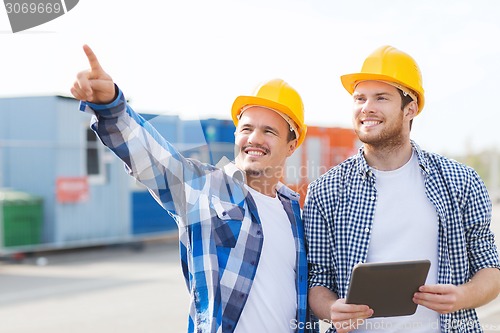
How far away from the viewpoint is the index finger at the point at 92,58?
2.01 metres

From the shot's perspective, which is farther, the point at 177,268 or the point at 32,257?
the point at 32,257

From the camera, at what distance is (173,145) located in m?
2.54

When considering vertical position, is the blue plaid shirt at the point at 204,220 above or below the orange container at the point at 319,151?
below

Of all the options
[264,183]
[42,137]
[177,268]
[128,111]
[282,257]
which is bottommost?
[177,268]

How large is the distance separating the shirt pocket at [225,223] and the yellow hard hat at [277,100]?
0.53 metres

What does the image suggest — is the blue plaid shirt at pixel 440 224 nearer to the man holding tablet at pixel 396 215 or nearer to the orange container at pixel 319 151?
the man holding tablet at pixel 396 215

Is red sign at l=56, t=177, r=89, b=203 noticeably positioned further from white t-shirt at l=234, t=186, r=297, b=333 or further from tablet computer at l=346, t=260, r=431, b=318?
tablet computer at l=346, t=260, r=431, b=318

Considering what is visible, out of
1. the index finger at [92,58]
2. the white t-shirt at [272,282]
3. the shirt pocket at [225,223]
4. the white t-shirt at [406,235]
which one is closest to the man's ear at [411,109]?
the white t-shirt at [406,235]

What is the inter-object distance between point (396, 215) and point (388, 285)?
1.33 feet

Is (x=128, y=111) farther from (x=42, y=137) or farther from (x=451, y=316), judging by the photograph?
(x=42, y=137)

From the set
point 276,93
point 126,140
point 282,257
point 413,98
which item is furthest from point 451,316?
point 126,140

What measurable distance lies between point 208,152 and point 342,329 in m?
0.90

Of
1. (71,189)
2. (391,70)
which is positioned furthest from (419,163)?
(71,189)

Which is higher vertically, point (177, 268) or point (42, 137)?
point (42, 137)
